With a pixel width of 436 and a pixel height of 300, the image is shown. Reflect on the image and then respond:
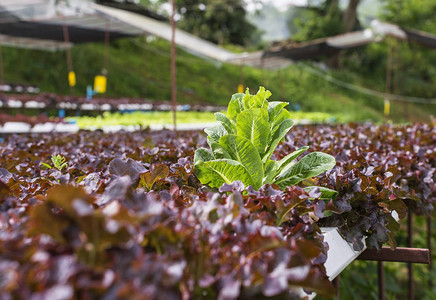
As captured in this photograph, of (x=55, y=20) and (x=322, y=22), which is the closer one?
(x=55, y=20)

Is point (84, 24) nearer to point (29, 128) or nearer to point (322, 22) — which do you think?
point (29, 128)

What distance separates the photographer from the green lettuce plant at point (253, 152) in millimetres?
1638

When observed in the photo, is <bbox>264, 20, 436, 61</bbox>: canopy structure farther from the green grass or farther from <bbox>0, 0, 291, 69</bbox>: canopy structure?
the green grass

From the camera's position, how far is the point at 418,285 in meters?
4.95

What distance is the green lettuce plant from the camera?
1.64 metres

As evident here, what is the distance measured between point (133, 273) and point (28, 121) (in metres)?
5.51

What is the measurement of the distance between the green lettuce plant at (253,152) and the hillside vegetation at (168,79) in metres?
15.8

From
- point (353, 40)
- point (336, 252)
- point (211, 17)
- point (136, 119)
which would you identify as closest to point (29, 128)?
point (136, 119)

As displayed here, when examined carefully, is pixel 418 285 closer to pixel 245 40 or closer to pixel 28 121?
pixel 28 121

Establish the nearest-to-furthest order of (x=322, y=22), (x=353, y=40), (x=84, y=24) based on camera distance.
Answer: (x=84, y=24), (x=353, y=40), (x=322, y=22)

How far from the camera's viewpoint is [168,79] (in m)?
23.3

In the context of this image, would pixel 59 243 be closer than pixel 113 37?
Yes

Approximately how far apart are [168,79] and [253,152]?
22165 mm

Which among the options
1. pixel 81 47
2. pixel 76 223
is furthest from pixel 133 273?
pixel 81 47
